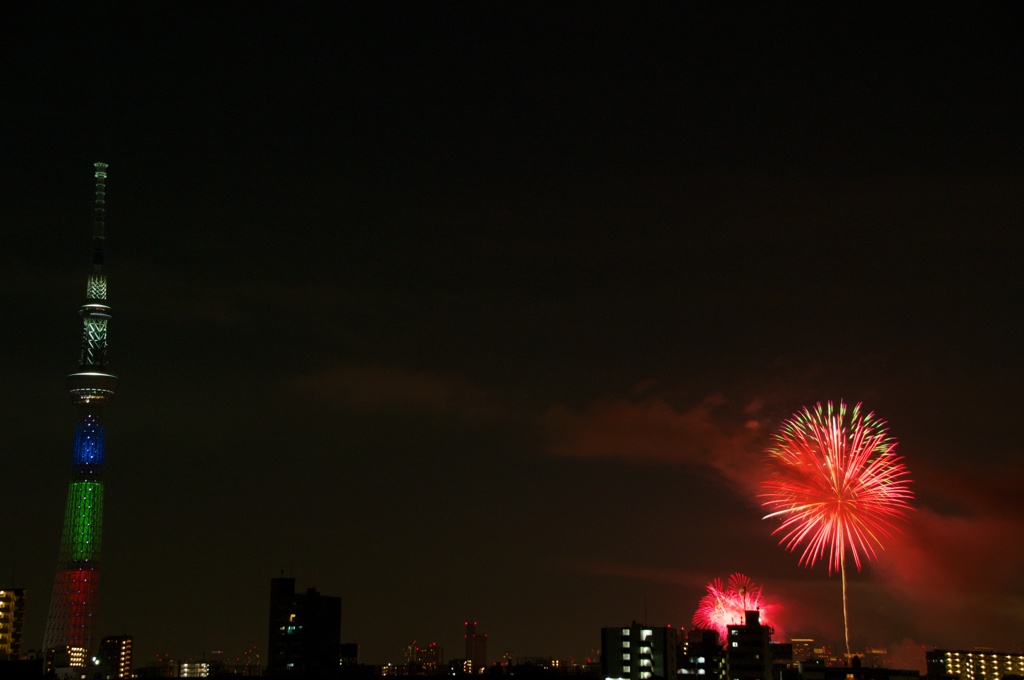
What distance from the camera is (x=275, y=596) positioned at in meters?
168

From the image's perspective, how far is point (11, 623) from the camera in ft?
545

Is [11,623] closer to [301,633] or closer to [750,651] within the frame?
[301,633]

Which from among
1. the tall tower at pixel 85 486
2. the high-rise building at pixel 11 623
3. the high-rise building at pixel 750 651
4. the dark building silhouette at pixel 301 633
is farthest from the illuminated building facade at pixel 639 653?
the tall tower at pixel 85 486

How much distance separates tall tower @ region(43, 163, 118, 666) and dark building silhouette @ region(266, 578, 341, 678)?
158ft

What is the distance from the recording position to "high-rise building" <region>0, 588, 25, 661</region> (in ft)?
530

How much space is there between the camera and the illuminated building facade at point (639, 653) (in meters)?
138

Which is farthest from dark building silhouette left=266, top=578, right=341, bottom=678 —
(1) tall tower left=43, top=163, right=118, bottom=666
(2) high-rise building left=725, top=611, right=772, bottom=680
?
(2) high-rise building left=725, top=611, right=772, bottom=680

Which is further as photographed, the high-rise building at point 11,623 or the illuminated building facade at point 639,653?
the high-rise building at point 11,623

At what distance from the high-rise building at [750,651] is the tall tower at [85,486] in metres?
115

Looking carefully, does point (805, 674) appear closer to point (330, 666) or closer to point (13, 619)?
point (330, 666)

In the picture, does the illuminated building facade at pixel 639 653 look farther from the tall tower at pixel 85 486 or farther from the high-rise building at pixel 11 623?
the tall tower at pixel 85 486

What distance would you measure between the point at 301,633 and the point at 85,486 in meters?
56.0

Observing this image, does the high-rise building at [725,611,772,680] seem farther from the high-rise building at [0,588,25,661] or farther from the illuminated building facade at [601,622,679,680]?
the high-rise building at [0,588,25,661]

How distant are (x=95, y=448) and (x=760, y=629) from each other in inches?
4700
